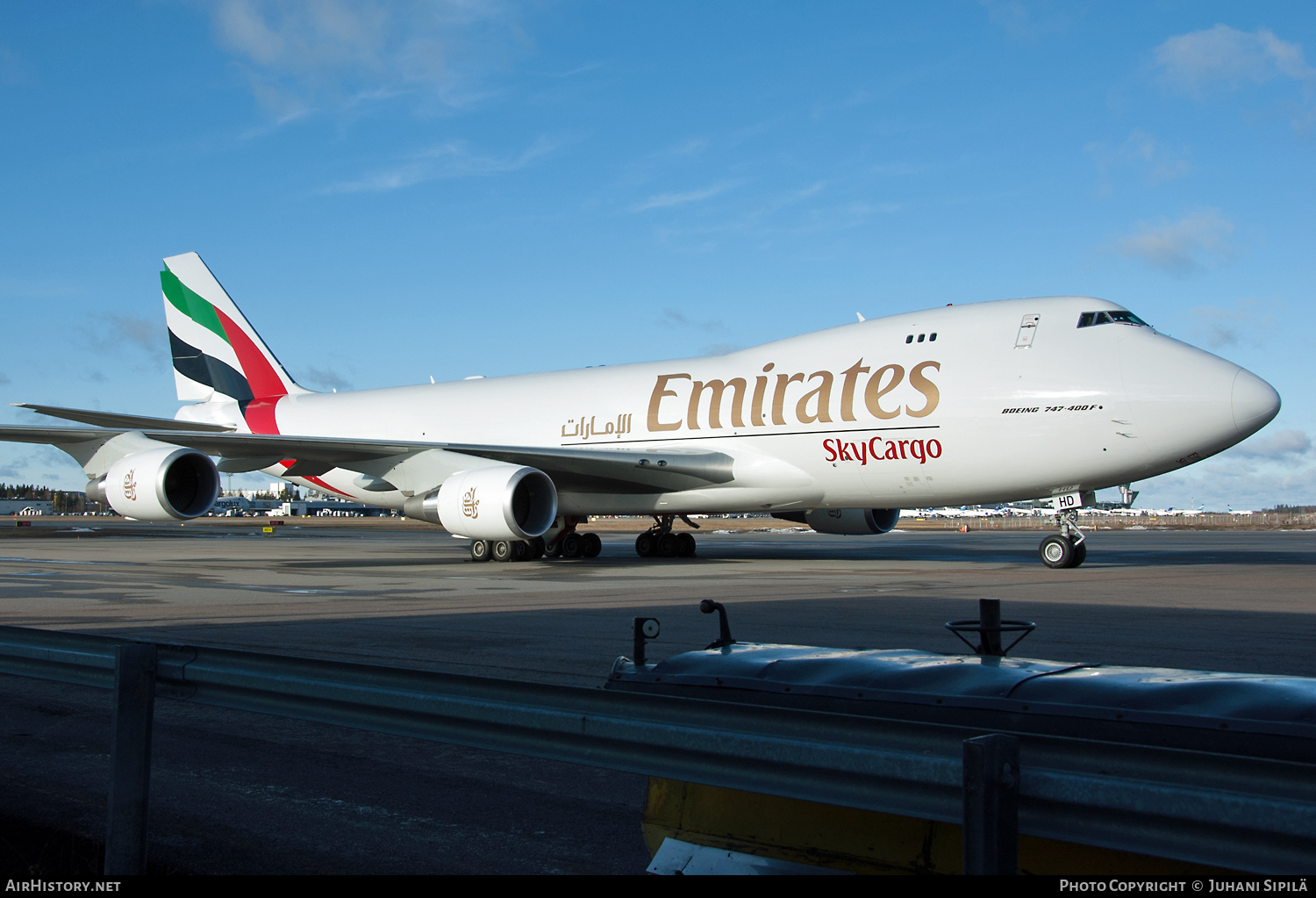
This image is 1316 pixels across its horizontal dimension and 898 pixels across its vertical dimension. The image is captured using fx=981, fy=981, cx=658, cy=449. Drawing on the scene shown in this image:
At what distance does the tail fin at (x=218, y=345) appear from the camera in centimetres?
2731

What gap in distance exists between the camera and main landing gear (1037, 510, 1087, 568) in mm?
16312

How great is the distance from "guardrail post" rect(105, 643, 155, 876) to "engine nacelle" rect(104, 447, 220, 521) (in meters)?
15.5

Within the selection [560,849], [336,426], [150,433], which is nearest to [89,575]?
[150,433]

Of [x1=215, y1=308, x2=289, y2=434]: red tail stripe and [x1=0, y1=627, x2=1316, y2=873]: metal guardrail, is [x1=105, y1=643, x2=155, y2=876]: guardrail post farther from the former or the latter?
[x1=215, y1=308, x2=289, y2=434]: red tail stripe

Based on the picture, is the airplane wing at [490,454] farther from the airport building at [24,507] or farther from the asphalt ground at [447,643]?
the airport building at [24,507]

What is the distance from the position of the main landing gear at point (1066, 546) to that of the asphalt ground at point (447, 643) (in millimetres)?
592

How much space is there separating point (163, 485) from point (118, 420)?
506 cm

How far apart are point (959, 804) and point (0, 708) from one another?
580 centimetres

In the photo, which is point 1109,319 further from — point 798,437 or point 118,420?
point 118,420

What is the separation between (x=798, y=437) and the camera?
17.5 meters

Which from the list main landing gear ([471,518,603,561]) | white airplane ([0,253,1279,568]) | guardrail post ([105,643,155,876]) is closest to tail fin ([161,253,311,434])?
white airplane ([0,253,1279,568])

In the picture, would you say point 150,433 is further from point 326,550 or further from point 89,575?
point 326,550
